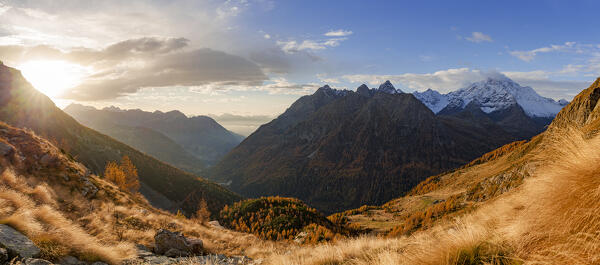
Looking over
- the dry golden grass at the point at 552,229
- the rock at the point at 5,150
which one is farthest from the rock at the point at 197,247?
the rock at the point at 5,150

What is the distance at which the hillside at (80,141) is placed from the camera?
84250 millimetres

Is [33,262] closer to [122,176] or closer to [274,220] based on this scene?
[274,220]

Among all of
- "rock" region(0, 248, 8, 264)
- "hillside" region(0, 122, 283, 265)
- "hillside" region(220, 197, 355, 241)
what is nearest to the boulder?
"hillside" region(0, 122, 283, 265)

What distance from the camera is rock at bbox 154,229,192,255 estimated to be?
11.1m

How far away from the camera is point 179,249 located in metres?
11.0

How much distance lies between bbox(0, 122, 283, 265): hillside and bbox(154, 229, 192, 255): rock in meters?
0.44

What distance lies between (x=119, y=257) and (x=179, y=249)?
11.3 feet

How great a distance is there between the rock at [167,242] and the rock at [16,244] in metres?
5.65

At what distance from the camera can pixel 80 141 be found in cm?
9575

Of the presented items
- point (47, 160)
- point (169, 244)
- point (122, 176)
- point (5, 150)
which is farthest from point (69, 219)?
point (122, 176)

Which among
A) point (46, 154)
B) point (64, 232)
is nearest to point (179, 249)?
point (64, 232)

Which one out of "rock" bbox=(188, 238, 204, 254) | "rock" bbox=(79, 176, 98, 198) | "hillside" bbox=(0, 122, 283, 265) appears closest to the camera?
"hillside" bbox=(0, 122, 283, 265)

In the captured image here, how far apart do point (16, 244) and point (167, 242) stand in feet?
20.6

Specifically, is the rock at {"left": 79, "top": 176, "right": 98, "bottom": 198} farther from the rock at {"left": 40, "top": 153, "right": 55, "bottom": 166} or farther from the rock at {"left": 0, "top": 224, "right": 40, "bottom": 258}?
the rock at {"left": 0, "top": 224, "right": 40, "bottom": 258}
